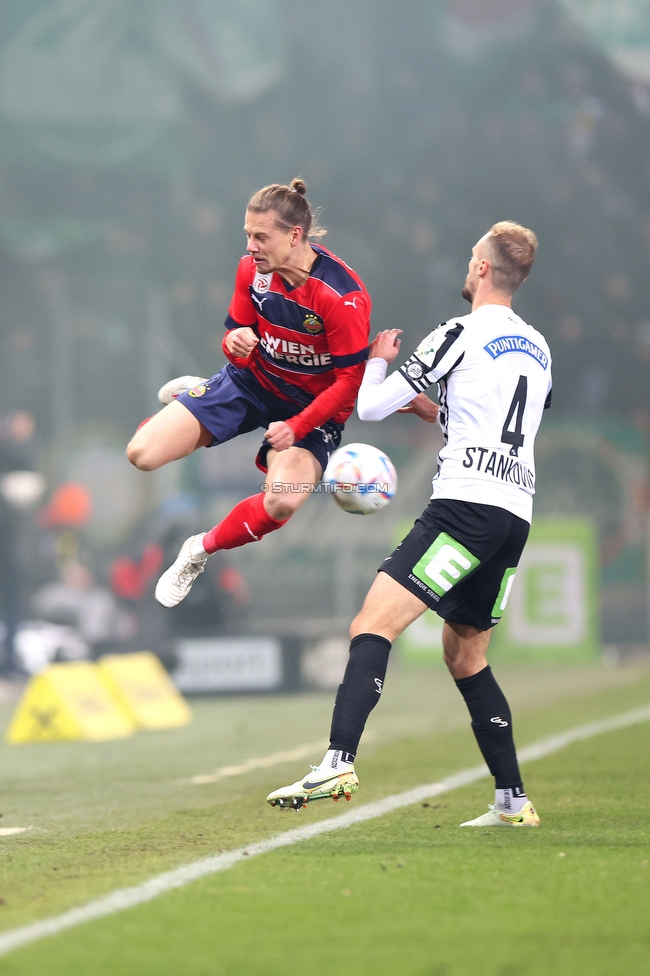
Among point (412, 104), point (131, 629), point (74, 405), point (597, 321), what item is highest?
point (412, 104)

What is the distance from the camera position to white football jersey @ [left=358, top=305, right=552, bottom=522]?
461cm

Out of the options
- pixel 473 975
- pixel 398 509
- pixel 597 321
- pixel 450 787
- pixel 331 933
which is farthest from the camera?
pixel 597 321

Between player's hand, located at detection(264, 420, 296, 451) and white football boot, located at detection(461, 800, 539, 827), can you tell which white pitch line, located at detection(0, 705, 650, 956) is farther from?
player's hand, located at detection(264, 420, 296, 451)

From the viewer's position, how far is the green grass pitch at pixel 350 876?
2936 millimetres

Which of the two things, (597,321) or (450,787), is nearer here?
(450,787)

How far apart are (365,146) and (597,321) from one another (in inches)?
257

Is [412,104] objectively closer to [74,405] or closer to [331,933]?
[74,405]

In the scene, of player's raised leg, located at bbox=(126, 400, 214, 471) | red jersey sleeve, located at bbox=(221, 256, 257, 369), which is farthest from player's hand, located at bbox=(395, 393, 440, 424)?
player's raised leg, located at bbox=(126, 400, 214, 471)

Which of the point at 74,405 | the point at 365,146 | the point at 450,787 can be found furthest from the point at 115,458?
the point at 450,787

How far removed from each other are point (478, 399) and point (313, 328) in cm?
107

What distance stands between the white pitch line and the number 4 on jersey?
1689mm

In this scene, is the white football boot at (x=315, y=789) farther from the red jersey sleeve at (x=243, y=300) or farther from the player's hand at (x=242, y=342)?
the red jersey sleeve at (x=243, y=300)

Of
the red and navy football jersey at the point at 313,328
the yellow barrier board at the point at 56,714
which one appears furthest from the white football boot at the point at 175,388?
the yellow barrier board at the point at 56,714

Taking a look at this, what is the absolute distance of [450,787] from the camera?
20.9ft
